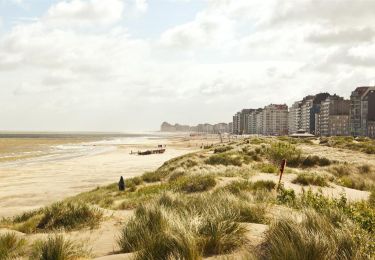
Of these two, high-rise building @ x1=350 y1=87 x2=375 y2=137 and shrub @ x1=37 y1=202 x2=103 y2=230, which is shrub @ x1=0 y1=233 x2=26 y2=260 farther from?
high-rise building @ x1=350 y1=87 x2=375 y2=137

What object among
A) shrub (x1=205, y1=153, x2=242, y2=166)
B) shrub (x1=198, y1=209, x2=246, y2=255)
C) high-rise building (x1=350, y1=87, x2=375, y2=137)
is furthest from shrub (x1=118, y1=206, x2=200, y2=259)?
high-rise building (x1=350, y1=87, x2=375, y2=137)

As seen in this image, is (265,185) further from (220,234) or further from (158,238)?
(158,238)

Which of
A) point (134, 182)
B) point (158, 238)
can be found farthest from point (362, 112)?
point (158, 238)

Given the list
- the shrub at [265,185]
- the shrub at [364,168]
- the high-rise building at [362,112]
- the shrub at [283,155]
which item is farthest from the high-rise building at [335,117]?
the shrub at [265,185]

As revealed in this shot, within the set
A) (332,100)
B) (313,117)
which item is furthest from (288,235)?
(313,117)

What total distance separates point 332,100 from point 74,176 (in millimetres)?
154071

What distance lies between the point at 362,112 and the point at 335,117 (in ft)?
54.7

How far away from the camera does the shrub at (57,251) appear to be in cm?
634

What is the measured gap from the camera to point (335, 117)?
168 metres

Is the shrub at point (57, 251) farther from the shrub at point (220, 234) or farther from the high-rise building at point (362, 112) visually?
the high-rise building at point (362, 112)

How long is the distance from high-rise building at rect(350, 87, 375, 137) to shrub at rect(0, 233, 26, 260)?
155m

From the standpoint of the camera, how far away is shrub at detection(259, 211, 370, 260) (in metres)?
5.08

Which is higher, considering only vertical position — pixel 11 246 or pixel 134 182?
pixel 11 246

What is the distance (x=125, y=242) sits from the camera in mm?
7121
